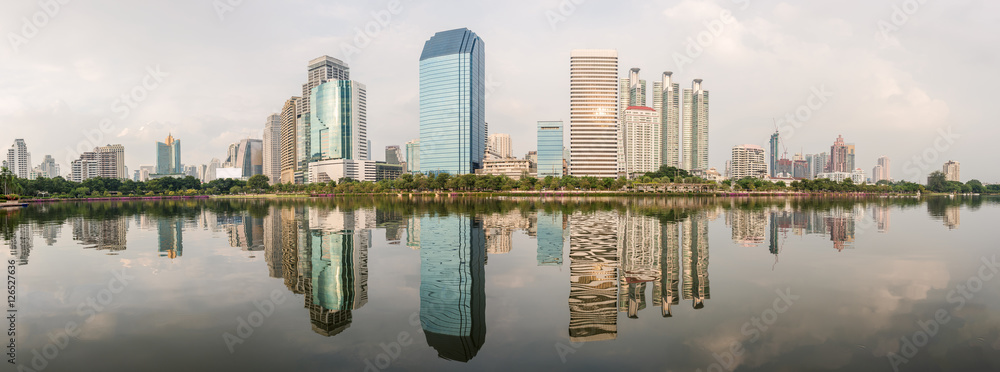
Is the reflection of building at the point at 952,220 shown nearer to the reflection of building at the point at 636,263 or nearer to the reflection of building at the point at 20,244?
the reflection of building at the point at 636,263

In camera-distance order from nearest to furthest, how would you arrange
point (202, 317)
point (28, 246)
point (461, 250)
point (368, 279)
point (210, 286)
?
point (202, 317), point (210, 286), point (368, 279), point (461, 250), point (28, 246)

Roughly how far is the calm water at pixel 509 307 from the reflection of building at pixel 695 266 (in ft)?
0.44

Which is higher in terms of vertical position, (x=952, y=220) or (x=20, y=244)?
(x=20, y=244)

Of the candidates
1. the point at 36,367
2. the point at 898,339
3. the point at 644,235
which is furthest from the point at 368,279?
the point at 644,235

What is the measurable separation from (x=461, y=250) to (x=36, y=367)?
1722 cm

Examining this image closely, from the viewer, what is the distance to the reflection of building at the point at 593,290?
1196 cm

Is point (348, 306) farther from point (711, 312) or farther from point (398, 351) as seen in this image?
point (711, 312)

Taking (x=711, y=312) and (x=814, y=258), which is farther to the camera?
(x=814, y=258)

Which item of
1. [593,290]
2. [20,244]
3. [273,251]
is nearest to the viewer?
[593,290]

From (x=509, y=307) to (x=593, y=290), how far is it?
349cm

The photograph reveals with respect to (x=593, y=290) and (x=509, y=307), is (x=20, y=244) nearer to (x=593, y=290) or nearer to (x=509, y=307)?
(x=509, y=307)

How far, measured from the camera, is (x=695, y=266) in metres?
20.2

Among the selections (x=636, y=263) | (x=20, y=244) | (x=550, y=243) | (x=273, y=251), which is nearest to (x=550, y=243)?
(x=550, y=243)

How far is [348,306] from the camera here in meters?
14.1
